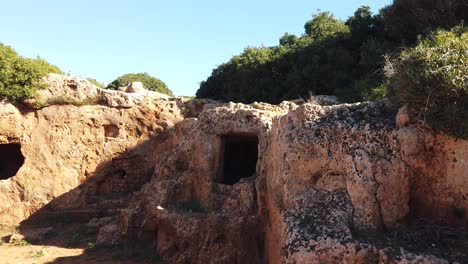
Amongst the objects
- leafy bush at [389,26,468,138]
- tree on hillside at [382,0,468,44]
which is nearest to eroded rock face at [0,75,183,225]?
tree on hillside at [382,0,468,44]

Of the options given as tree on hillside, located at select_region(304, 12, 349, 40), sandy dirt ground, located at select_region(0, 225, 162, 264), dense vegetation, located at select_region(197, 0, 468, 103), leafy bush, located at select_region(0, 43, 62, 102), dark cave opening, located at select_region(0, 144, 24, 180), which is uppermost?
tree on hillside, located at select_region(304, 12, 349, 40)

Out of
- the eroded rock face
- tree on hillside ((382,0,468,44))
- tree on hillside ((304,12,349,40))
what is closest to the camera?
the eroded rock face

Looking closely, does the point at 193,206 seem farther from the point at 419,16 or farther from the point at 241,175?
the point at 419,16

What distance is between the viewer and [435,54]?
17.9 feet

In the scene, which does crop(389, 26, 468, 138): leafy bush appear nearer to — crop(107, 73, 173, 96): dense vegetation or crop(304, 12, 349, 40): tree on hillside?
crop(304, 12, 349, 40): tree on hillside

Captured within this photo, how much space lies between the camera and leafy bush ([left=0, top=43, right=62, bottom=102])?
557 inches

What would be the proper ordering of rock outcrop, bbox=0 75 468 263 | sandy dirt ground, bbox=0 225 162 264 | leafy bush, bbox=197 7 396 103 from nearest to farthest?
rock outcrop, bbox=0 75 468 263
sandy dirt ground, bbox=0 225 162 264
leafy bush, bbox=197 7 396 103

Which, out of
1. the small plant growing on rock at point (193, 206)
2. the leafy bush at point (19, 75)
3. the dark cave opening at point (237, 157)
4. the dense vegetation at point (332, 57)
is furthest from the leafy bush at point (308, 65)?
the leafy bush at point (19, 75)

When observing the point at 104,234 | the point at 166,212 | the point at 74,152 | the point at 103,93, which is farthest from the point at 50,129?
the point at 166,212

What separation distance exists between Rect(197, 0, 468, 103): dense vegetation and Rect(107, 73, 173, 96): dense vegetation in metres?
8.73

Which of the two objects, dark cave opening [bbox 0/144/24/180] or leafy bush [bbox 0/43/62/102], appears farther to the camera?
dark cave opening [bbox 0/144/24/180]

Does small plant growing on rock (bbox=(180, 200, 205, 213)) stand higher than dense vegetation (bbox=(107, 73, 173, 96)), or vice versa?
dense vegetation (bbox=(107, 73, 173, 96))

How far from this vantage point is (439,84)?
17.2 feet

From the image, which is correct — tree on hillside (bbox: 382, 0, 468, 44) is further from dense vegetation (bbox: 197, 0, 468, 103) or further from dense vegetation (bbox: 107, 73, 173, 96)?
dense vegetation (bbox: 107, 73, 173, 96)
